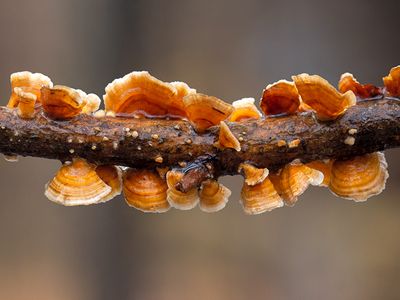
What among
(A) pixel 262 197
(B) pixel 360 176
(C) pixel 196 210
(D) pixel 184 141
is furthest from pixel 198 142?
(C) pixel 196 210

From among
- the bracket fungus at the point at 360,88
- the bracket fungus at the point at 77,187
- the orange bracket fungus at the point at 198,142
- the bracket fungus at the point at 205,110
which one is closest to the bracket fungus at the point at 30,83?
the orange bracket fungus at the point at 198,142

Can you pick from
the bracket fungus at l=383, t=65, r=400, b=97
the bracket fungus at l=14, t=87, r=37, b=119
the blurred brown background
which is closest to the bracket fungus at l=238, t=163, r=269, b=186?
the bracket fungus at l=383, t=65, r=400, b=97

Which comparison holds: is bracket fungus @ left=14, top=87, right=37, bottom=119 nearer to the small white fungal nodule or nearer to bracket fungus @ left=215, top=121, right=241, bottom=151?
bracket fungus @ left=215, top=121, right=241, bottom=151

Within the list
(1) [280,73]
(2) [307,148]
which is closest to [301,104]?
(2) [307,148]

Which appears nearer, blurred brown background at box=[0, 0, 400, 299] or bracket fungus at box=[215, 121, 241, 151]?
bracket fungus at box=[215, 121, 241, 151]

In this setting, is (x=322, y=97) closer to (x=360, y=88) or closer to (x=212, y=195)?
(x=360, y=88)

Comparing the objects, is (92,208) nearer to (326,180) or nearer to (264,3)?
(264,3)

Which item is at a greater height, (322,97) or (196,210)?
(322,97)
